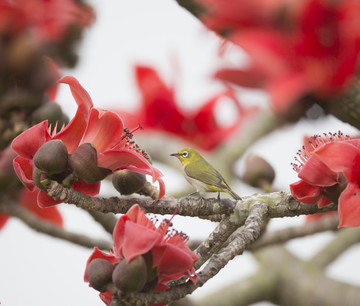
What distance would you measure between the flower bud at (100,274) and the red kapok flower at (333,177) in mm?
279

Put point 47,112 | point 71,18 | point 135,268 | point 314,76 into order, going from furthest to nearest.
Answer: point 71,18 < point 47,112 < point 135,268 < point 314,76

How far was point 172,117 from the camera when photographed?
2168 mm

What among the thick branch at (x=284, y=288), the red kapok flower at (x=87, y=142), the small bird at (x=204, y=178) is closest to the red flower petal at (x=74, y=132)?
the red kapok flower at (x=87, y=142)

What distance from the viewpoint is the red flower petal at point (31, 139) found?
79 cm

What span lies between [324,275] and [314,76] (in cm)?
174

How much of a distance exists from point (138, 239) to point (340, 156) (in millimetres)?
274

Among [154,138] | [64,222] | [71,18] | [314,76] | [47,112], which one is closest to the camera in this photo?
[314,76]

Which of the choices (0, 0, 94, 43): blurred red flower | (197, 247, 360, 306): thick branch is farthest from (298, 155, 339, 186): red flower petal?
(197, 247, 360, 306): thick branch

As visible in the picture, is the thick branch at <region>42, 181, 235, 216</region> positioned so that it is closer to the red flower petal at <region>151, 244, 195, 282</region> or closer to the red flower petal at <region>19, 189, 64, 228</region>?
the red flower petal at <region>151, 244, 195, 282</region>

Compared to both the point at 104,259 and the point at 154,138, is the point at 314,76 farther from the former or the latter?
the point at 154,138

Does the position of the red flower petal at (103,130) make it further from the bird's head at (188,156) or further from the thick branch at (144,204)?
the bird's head at (188,156)

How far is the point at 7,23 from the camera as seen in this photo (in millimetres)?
1085

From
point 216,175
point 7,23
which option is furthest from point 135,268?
point 7,23

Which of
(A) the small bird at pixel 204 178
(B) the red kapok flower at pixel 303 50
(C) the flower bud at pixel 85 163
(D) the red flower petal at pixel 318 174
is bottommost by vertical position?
(A) the small bird at pixel 204 178
